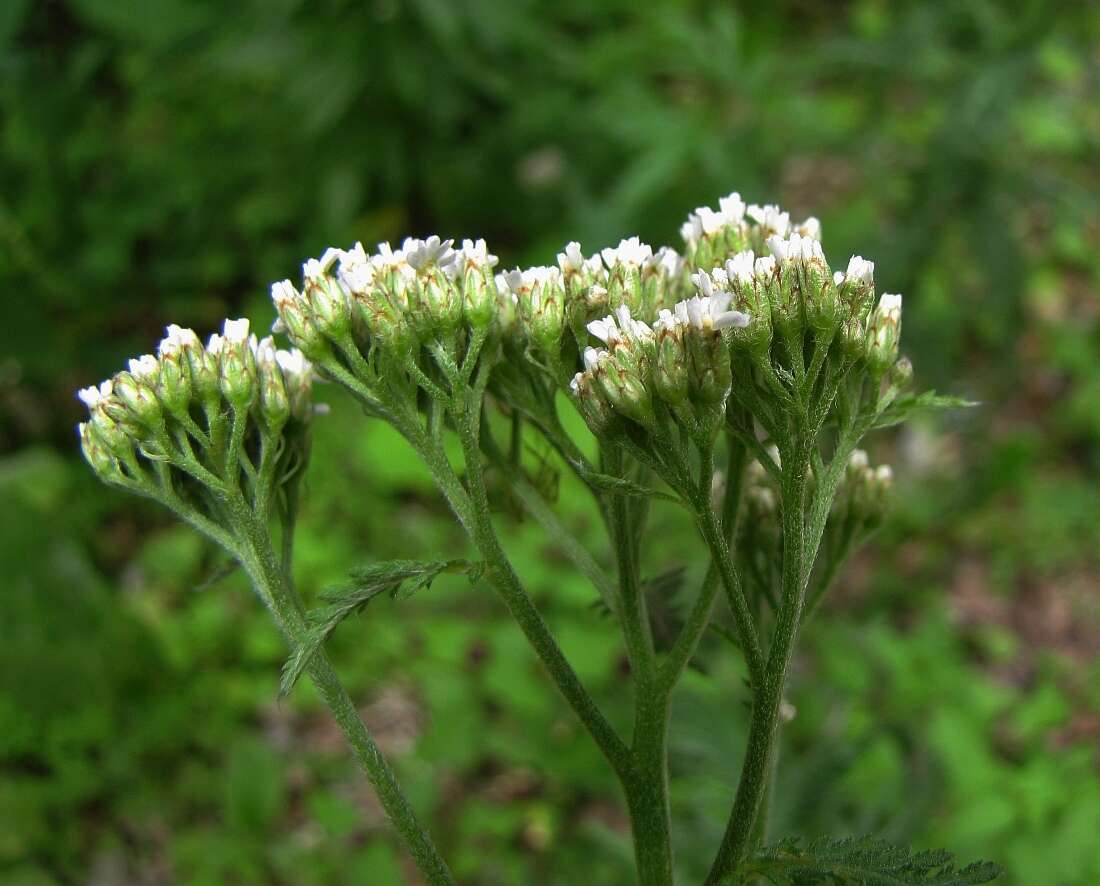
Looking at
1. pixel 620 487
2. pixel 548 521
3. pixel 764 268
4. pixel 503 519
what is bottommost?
pixel 620 487

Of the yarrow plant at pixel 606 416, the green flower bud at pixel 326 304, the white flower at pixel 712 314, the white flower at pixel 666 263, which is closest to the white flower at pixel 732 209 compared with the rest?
the yarrow plant at pixel 606 416

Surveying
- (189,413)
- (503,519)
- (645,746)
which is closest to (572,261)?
(189,413)

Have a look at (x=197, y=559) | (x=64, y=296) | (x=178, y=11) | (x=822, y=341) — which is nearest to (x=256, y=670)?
(x=197, y=559)

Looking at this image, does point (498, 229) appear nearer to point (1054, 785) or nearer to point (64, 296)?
point (64, 296)

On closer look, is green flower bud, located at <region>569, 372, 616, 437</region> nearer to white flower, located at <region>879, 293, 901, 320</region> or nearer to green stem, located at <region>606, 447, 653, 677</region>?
green stem, located at <region>606, 447, 653, 677</region>

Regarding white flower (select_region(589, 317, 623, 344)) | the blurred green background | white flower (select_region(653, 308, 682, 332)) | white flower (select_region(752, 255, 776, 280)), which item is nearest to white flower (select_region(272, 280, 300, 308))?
white flower (select_region(589, 317, 623, 344))

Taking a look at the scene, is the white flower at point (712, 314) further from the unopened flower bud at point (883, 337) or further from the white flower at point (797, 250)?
the unopened flower bud at point (883, 337)

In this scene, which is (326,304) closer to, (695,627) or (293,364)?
(293,364)
